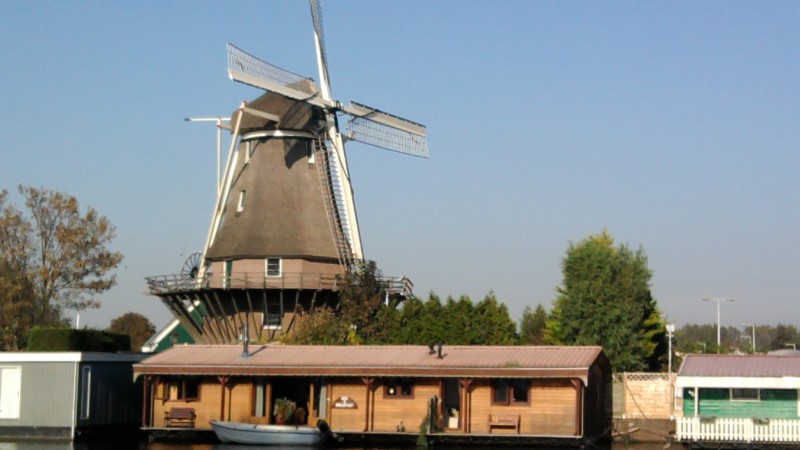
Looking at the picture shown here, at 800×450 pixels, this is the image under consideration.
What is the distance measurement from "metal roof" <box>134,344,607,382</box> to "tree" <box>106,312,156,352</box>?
68.6 metres

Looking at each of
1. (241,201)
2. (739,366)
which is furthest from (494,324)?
(241,201)

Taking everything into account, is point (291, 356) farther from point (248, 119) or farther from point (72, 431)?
point (248, 119)

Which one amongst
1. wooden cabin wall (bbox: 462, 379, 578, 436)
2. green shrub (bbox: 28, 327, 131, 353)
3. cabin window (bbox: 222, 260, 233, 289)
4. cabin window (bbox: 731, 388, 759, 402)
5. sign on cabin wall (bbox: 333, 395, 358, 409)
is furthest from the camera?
cabin window (bbox: 222, 260, 233, 289)

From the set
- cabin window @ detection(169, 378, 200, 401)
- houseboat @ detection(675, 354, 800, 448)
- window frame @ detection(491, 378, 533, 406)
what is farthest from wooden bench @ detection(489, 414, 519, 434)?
cabin window @ detection(169, 378, 200, 401)

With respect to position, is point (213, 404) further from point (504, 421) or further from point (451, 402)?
point (504, 421)

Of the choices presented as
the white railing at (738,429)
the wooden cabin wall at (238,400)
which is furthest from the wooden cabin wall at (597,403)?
the wooden cabin wall at (238,400)

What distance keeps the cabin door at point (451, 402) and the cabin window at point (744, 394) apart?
852 cm

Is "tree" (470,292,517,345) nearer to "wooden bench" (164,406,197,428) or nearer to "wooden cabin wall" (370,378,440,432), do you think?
"wooden cabin wall" (370,378,440,432)

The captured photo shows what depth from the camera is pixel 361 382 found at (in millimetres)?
38531

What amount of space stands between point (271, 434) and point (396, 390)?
4.31m

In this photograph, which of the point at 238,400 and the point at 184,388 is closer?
the point at 238,400

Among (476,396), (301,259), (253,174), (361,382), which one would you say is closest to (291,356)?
(361,382)

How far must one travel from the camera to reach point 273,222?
51344 mm

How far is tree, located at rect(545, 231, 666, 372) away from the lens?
47.9 m
